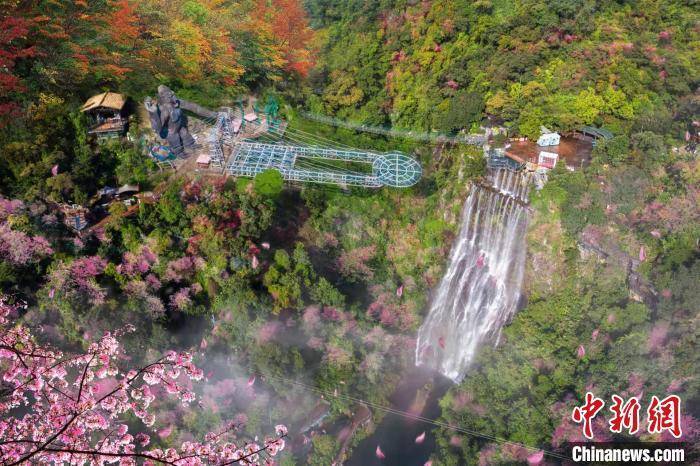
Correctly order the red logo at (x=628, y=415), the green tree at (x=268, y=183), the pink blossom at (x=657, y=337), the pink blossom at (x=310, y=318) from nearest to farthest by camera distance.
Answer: the red logo at (x=628, y=415) → the pink blossom at (x=657, y=337) → the pink blossom at (x=310, y=318) → the green tree at (x=268, y=183)

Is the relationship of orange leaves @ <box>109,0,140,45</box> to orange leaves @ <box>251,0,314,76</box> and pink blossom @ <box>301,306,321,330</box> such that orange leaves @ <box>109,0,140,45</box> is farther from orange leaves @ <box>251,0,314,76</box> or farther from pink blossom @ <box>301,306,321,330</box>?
pink blossom @ <box>301,306,321,330</box>

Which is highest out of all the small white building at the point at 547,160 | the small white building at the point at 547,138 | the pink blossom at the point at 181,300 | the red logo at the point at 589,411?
the small white building at the point at 547,138

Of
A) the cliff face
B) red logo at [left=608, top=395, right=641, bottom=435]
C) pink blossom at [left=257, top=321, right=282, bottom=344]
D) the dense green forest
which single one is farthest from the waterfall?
pink blossom at [left=257, top=321, right=282, bottom=344]

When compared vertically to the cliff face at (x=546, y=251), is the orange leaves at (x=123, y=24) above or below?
above

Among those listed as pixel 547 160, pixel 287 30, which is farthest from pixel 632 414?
pixel 287 30

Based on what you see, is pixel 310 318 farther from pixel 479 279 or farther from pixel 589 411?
pixel 589 411

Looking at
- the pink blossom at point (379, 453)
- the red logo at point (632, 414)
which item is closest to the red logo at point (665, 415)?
the red logo at point (632, 414)

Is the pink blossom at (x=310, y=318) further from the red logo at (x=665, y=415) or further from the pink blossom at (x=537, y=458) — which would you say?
the red logo at (x=665, y=415)
